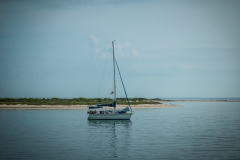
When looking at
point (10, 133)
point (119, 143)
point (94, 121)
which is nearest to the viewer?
point (119, 143)

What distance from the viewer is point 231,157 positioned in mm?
23297

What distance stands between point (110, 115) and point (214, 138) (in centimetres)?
2500

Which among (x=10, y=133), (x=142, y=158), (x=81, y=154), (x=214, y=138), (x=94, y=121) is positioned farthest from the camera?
(x=94, y=121)

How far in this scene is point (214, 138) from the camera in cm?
3266

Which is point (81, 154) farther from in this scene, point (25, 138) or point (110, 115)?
point (110, 115)

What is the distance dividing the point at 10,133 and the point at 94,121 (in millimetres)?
19442

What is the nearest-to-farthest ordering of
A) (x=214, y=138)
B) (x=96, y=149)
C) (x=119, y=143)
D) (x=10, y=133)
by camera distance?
(x=96, y=149) < (x=119, y=143) < (x=214, y=138) < (x=10, y=133)

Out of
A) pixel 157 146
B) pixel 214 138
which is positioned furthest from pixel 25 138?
pixel 214 138

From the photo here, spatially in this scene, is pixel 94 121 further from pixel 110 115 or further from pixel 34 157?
pixel 34 157

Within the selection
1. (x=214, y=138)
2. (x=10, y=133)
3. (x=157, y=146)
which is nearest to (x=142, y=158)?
(x=157, y=146)

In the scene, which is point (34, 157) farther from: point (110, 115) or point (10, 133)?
point (110, 115)

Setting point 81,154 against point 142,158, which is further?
point 81,154

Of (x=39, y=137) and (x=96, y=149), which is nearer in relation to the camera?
(x=96, y=149)

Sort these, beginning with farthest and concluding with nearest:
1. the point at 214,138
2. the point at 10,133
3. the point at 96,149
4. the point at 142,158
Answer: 1. the point at 10,133
2. the point at 214,138
3. the point at 96,149
4. the point at 142,158
